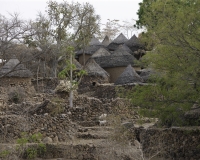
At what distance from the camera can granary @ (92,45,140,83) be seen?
2839 centimetres

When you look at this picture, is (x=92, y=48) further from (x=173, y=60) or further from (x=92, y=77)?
(x=173, y=60)

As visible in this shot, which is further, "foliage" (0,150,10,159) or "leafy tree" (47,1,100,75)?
"leafy tree" (47,1,100,75)

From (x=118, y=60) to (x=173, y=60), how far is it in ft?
56.3

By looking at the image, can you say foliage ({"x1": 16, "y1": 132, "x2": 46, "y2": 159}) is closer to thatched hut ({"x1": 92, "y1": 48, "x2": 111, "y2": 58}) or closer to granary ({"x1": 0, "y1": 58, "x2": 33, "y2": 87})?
granary ({"x1": 0, "y1": 58, "x2": 33, "y2": 87})

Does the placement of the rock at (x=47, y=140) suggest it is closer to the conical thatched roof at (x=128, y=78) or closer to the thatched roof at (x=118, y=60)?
the conical thatched roof at (x=128, y=78)

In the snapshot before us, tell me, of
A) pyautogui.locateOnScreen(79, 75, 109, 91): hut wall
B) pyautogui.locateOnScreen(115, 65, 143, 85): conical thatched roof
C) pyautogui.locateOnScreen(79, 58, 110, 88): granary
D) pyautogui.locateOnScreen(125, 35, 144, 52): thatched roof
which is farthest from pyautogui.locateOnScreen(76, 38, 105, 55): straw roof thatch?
pyautogui.locateOnScreen(115, 65, 143, 85): conical thatched roof

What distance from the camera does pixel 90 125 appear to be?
1600 cm

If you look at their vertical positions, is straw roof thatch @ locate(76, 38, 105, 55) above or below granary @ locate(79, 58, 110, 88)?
above

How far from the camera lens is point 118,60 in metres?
28.6

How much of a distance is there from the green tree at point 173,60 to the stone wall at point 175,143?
45 cm

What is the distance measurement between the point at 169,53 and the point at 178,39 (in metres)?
0.55

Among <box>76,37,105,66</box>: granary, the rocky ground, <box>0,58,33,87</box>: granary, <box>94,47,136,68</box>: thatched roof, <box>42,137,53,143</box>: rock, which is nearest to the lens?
the rocky ground

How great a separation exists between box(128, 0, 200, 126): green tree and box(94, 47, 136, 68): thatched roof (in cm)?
1544

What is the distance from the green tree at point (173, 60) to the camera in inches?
428
